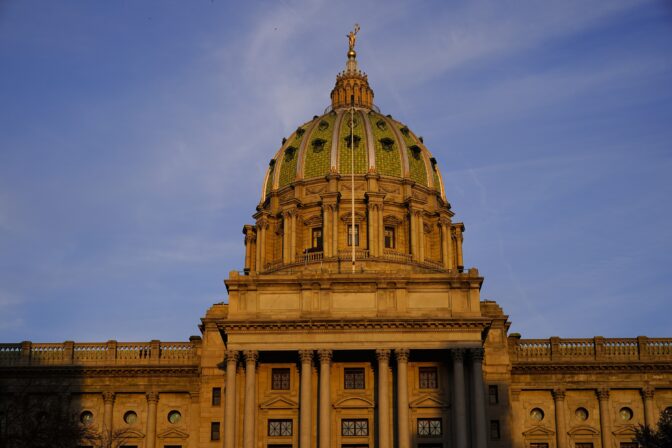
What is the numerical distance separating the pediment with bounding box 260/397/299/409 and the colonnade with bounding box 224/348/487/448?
51.3 inches

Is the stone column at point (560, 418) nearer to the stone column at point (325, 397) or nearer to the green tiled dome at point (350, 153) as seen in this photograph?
the stone column at point (325, 397)

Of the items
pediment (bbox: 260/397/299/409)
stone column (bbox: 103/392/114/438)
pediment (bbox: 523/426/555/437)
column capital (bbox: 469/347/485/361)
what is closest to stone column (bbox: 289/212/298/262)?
stone column (bbox: 103/392/114/438)

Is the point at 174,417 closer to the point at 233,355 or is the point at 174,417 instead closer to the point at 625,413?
the point at 233,355

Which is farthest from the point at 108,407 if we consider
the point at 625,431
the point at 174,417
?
the point at 625,431

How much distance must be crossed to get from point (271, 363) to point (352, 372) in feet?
17.5

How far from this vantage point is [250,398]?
68500 mm

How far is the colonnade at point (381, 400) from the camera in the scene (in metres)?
67.5

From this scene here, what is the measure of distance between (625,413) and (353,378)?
2203cm

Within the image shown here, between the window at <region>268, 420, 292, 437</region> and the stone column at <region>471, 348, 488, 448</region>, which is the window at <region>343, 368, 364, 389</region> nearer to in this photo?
the window at <region>268, 420, 292, 437</region>

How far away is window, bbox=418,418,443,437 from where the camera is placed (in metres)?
69.3

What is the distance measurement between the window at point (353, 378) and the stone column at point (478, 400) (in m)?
7.45

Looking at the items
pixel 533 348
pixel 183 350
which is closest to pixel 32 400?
pixel 183 350

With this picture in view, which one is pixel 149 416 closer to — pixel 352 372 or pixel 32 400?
pixel 32 400

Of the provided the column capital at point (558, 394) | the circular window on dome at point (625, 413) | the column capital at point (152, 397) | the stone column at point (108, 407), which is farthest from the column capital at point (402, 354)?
the stone column at point (108, 407)
